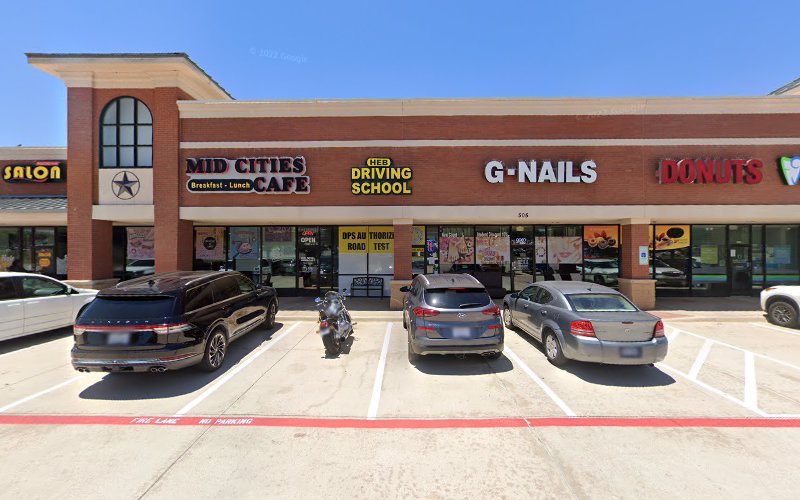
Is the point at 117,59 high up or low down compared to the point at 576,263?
up

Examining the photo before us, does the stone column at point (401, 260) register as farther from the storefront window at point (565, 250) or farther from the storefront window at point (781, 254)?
the storefront window at point (781, 254)

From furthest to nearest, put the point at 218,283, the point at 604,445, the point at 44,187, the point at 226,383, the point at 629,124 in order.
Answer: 1. the point at 44,187
2. the point at 629,124
3. the point at 218,283
4. the point at 226,383
5. the point at 604,445

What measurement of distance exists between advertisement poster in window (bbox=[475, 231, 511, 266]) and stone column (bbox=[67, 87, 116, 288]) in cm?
1491

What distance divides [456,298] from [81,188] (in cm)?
1459

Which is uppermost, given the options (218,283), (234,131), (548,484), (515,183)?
(234,131)

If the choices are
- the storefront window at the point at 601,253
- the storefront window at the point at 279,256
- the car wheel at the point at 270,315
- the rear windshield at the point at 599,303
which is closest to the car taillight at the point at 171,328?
the car wheel at the point at 270,315

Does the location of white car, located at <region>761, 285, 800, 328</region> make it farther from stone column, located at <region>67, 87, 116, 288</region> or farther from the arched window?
stone column, located at <region>67, 87, 116, 288</region>

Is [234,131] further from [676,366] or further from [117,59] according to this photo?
[676,366]

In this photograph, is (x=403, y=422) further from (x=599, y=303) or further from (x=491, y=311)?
(x=599, y=303)

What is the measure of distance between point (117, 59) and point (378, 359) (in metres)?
14.2

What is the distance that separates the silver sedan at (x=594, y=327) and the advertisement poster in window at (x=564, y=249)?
7615 millimetres

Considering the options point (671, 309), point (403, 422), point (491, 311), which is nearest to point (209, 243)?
point (491, 311)

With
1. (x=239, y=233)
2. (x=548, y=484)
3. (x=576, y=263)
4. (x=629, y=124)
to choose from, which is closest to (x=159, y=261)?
(x=239, y=233)

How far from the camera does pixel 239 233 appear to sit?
1491 centimetres
